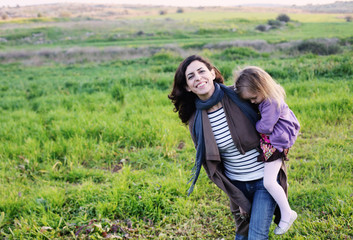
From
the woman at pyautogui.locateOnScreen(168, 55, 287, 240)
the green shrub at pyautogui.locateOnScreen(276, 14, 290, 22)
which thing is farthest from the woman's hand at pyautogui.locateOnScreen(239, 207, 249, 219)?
the green shrub at pyautogui.locateOnScreen(276, 14, 290, 22)

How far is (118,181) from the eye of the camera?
4043mm

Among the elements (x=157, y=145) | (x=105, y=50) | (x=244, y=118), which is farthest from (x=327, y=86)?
(x=105, y=50)

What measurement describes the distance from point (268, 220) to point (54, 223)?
8.31 feet

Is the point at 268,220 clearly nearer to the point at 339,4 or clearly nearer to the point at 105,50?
the point at 339,4

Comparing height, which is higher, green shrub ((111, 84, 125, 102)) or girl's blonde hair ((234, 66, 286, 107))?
girl's blonde hair ((234, 66, 286, 107))

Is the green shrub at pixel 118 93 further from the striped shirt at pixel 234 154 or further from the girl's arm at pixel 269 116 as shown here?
the girl's arm at pixel 269 116

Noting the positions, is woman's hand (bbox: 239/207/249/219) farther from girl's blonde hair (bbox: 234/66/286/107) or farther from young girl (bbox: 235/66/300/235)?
girl's blonde hair (bbox: 234/66/286/107)

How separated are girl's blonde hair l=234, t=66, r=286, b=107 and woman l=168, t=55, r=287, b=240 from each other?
0.48ft

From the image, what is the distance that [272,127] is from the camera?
2225 millimetres

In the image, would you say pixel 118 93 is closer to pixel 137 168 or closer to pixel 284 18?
pixel 137 168

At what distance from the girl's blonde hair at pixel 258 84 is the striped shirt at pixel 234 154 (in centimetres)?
31

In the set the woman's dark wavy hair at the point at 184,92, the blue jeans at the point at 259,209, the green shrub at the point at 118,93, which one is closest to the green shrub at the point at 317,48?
the green shrub at the point at 118,93

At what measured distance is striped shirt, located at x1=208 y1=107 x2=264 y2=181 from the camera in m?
2.42

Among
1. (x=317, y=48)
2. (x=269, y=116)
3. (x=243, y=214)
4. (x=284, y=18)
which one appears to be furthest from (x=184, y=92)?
(x=284, y=18)
